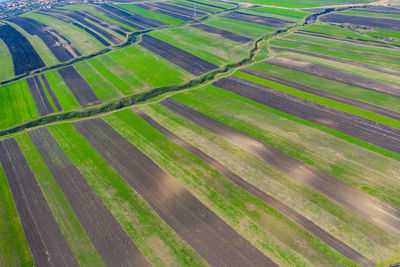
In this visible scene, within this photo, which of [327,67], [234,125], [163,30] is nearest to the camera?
[234,125]

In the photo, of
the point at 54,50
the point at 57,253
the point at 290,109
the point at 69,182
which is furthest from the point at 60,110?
the point at 290,109

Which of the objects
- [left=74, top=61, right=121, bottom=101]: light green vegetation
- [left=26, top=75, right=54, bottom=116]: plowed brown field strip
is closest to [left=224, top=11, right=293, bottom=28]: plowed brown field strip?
[left=74, top=61, right=121, bottom=101]: light green vegetation

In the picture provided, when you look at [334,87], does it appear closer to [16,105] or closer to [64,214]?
[64,214]

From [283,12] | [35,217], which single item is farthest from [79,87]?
[283,12]

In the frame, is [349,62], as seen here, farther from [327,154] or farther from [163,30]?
[163,30]

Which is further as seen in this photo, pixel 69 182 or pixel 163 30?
pixel 163 30
